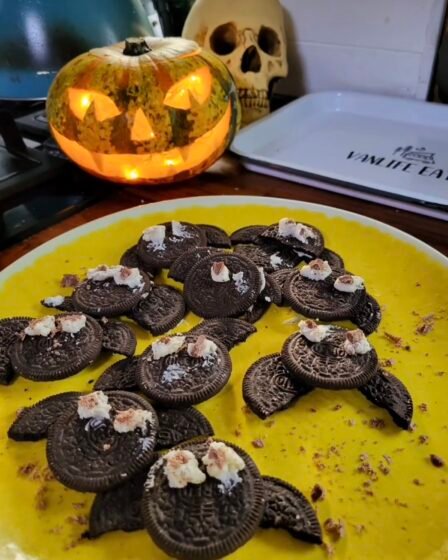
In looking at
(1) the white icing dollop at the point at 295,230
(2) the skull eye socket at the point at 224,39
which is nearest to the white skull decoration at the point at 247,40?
(2) the skull eye socket at the point at 224,39

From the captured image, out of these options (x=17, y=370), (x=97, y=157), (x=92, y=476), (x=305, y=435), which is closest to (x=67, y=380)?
(x=17, y=370)

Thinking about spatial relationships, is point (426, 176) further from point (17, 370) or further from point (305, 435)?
point (17, 370)

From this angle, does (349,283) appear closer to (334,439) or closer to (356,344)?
(356,344)

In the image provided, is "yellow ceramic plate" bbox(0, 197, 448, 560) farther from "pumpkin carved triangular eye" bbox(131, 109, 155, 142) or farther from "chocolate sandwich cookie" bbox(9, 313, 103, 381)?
"pumpkin carved triangular eye" bbox(131, 109, 155, 142)

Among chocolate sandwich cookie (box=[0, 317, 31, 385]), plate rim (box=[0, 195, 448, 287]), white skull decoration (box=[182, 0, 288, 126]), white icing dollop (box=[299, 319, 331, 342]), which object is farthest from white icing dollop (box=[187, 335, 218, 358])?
white skull decoration (box=[182, 0, 288, 126])

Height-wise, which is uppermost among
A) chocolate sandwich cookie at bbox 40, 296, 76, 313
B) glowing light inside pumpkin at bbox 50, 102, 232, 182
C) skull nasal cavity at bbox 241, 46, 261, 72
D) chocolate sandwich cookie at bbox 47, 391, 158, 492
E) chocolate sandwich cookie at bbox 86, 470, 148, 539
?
skull nasal cavity at bbox 241, 46, 261, 72

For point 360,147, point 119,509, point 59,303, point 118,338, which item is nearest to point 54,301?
point 59,303

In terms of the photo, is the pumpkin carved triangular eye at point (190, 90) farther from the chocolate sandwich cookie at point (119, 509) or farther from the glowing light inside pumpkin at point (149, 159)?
the chocolate sandwich cookie at point (119, 509)
